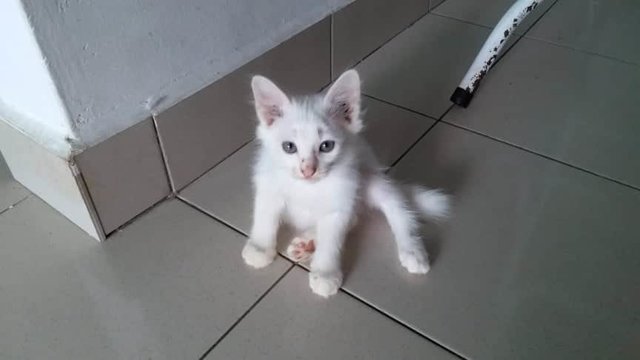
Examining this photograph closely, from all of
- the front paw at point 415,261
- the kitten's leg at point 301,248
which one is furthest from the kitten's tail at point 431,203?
the kitten's leg at point 301,248

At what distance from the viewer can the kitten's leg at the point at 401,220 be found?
0.93 m

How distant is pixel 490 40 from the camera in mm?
1388

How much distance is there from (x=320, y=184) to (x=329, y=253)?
124 mm

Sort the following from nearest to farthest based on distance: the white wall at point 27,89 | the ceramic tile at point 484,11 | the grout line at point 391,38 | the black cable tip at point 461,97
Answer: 1. the white wall at point 27,89
2. the black cable tip at point 461,97
3. the grout line at point 391,38
4. the ceramic tile at point 484,11

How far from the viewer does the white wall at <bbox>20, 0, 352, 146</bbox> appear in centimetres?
80

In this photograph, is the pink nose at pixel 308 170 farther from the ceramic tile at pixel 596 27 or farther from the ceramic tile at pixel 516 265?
the ceramic tile at pixel 596 27

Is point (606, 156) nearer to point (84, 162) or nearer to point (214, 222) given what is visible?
point (214, 222)

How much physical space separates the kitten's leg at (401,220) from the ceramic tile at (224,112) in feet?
1.24

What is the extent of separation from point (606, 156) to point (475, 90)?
360 mm

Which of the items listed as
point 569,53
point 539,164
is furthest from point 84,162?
point 569,53

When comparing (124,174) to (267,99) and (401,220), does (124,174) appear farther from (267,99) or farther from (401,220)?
(401,220)

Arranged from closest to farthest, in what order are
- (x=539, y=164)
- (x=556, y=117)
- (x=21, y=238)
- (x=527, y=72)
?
(x=21, y=238), (x=539, y=164), (x=556, y=117), (x=527, y=72)

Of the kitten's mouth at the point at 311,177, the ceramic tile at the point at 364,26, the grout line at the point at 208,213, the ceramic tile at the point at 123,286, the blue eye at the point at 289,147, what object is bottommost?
the grout line at the point at 208,213

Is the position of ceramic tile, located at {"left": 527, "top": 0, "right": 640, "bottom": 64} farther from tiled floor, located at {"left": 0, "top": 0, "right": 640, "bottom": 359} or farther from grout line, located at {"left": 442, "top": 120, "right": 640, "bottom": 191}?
grout line, located at {"left": 442, "top": 120, "right": 640, "bottom": 191}
